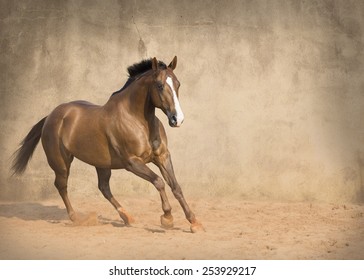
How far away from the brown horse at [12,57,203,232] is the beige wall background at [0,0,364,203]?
255 cm

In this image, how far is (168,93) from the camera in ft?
20.9

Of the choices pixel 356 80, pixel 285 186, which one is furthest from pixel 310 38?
pixel 285 186

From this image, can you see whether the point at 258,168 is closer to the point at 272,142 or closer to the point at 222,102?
the point at 272,142

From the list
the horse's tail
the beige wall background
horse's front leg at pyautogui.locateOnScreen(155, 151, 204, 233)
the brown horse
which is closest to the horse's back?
the brown horse

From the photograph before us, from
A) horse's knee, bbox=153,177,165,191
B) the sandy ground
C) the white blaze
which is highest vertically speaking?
the white blaze

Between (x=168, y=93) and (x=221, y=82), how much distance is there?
3791 millimetres

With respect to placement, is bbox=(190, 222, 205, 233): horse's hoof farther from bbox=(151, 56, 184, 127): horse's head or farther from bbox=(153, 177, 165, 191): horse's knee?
bbox=(151, 56, 184, 127): horse's head

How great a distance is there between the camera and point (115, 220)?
809 centimetres

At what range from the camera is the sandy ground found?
5.84m

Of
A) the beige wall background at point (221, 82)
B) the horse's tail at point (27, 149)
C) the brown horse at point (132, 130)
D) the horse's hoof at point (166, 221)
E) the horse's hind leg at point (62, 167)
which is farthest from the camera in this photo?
the beige wall background at point (221, 82)

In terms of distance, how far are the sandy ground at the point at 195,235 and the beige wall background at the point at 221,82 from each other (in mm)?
A: 544

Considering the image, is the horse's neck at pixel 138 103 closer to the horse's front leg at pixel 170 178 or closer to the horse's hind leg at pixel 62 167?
the horse's front leg at pixel 170 178

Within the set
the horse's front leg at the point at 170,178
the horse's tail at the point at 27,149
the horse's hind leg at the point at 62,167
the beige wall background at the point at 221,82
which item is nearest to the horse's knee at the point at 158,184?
the horse's front leg at the point at 170,178

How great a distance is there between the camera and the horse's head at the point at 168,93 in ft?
20.5
